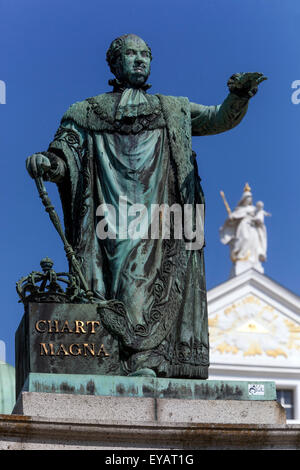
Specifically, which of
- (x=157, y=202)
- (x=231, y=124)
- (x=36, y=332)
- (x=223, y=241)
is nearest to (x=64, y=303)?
(x=36, y=332)

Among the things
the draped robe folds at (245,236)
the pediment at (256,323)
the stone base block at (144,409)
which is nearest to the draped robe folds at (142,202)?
the stone base block at (144,409)

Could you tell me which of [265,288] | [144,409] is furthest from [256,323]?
[144,409]

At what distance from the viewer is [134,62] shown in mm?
17141

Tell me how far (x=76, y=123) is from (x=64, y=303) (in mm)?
2051

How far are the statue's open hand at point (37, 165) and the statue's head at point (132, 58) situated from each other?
1.21 meters

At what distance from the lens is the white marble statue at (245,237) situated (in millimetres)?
53125

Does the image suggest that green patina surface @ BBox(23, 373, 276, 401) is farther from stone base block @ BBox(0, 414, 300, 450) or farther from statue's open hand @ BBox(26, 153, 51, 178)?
statue's open hand @ BBox(26, 153, 51, 178)

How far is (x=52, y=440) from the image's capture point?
1452cm

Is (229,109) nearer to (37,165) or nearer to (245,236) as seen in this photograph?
(37,165)

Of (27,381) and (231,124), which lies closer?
(27,381)

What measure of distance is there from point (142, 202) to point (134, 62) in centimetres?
148

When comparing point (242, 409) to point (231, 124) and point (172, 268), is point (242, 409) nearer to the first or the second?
point (172, 268)

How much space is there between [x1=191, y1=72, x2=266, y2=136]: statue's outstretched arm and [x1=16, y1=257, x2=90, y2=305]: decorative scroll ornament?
2261 mm
